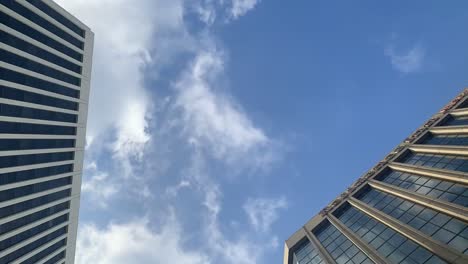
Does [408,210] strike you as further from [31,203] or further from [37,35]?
[37,35]

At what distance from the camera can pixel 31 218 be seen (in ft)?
136

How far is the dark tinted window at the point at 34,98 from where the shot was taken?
3651 cm

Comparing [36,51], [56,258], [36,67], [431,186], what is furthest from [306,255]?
[36,51]

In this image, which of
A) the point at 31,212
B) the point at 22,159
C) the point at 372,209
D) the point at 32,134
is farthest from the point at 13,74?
the point at 372,209

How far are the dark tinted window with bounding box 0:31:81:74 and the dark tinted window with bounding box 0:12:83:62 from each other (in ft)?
3.61

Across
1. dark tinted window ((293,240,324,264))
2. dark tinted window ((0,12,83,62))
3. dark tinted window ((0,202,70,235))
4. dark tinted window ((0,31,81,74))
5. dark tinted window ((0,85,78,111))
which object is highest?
dark tinted window ((0,12,83,62))

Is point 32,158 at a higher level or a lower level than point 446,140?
lower

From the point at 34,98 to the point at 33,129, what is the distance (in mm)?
3726

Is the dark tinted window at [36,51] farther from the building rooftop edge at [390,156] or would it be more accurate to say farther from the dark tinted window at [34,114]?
the building rooftop edge at [390,156]

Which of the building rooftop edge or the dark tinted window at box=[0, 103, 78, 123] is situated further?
the building rooftop edge

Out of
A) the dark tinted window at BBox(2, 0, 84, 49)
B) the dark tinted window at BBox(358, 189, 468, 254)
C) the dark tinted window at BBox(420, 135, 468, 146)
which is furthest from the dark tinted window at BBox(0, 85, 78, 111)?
the dark tinted window at BBox(420, 135, 468, 146)

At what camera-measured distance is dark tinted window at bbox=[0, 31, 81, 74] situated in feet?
120

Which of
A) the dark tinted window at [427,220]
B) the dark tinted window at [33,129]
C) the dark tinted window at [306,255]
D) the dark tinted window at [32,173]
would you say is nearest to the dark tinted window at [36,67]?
the dark tinted window at [33,129]

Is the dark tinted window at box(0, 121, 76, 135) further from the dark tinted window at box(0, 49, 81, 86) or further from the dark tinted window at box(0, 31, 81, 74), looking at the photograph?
the dark tinted window at box(0, 31, 81, 74)
